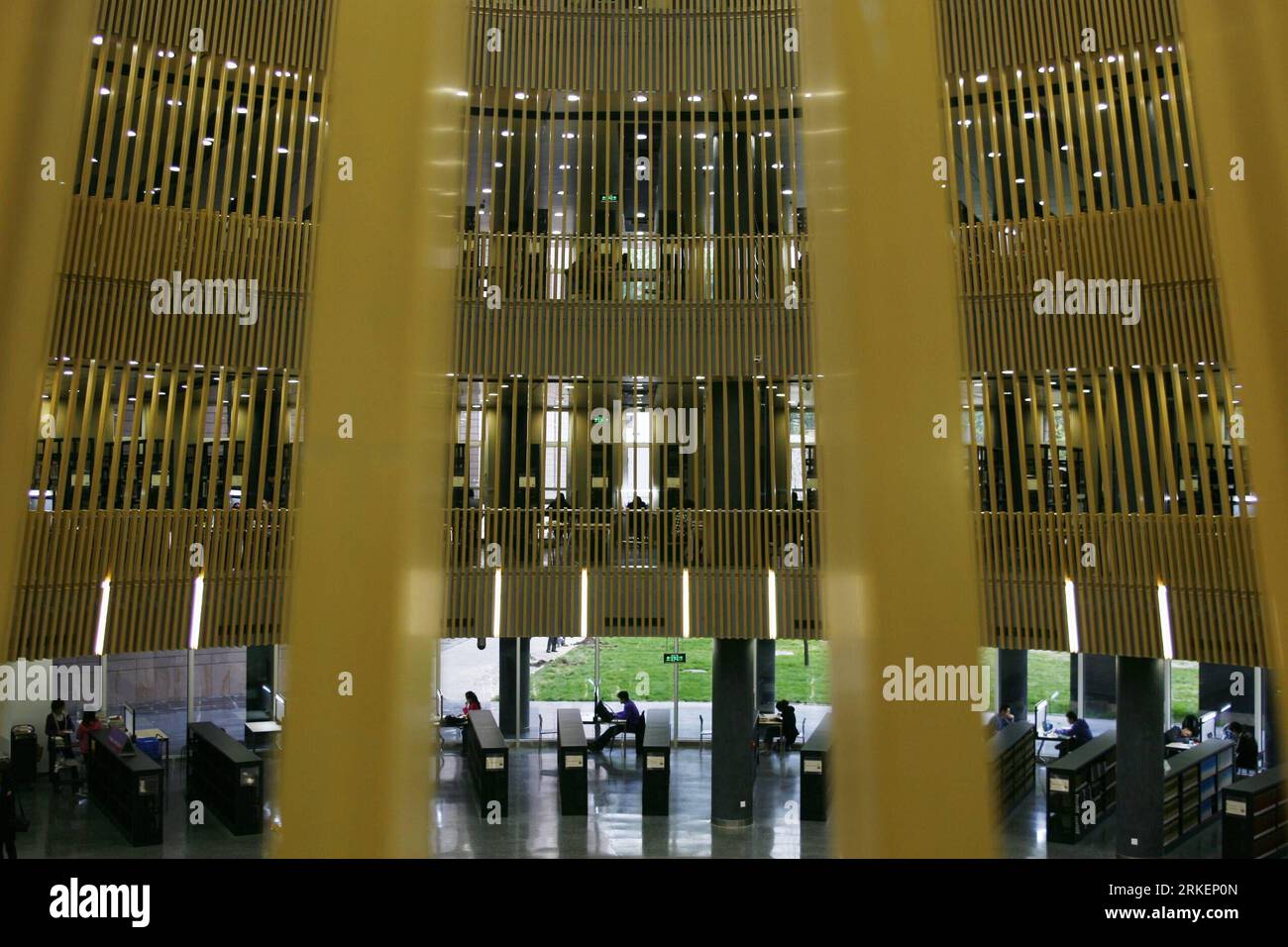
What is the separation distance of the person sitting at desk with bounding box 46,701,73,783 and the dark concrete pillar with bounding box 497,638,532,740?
7.01 meters

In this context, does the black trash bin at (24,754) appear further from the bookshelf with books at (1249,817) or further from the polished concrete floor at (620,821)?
the bookshelf with books at (1249,817)

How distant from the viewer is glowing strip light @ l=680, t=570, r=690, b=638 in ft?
40.4

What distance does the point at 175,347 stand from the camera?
11.0 meters

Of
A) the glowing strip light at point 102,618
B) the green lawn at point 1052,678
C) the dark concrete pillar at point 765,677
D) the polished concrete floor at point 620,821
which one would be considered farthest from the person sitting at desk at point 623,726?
the glowing strip light at point 102,618

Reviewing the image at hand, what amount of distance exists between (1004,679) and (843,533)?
63.9 feet

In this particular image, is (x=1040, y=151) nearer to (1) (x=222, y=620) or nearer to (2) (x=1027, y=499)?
(2) (x=1027, y=499)

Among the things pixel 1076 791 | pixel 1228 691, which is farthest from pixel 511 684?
pixel 1228 691

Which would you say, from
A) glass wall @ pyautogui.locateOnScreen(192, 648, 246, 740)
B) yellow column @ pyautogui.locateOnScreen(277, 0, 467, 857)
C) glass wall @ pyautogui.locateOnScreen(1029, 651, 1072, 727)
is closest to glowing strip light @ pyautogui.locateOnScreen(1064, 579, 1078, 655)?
yellow column @ pyautogui.locateOnScreen(277, 0, 467, 857)

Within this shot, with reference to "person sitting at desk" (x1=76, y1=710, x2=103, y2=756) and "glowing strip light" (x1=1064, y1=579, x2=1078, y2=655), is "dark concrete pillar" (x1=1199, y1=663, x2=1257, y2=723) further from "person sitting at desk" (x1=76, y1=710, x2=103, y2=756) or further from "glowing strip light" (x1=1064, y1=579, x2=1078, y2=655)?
"person sitting at desk" (x1=76, y1=710, x2=103, y2=756)

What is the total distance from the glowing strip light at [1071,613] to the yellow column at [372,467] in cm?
1017

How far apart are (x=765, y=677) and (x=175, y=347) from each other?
498 inches

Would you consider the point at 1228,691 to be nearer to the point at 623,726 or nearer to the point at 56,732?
the point at 623,726
